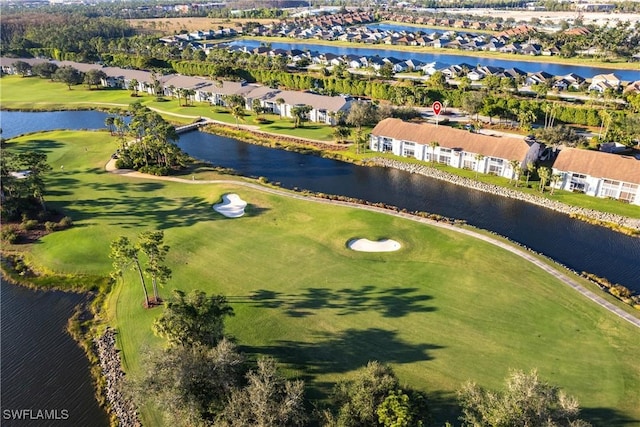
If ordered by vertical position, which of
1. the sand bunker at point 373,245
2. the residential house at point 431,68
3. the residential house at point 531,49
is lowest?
the sand bunker at point 373,245

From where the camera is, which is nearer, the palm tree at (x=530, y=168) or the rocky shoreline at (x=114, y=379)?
the rocky shoreline at (x=114, y=379)

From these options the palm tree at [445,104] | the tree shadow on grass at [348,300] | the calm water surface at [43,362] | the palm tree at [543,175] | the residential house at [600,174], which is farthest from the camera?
the palm tree at [445,104]

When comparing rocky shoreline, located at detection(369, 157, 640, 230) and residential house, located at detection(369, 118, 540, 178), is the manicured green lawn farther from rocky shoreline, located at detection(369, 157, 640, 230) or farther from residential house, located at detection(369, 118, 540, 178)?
residential house, located at detection(369, 118, 540, 178)

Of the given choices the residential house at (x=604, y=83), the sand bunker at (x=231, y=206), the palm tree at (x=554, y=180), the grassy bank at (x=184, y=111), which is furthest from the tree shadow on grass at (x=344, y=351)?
the residential house at (x=604, y=83)

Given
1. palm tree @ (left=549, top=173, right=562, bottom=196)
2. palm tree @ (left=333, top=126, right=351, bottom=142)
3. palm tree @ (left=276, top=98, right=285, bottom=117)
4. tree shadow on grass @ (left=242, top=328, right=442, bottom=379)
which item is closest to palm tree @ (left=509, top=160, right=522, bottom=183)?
palm tree @ (left=549, top=173, right=562, bottom=196)

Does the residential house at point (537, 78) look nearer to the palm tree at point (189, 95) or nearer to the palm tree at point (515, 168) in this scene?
the palm tree at point (515, 168)

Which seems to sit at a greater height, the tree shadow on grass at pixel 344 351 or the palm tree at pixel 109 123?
the palm tree at pixel 109 123
